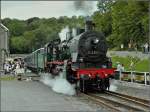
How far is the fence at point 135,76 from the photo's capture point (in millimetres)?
24328

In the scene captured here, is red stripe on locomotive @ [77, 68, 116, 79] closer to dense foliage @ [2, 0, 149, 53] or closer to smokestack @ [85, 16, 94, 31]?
smokestack @ [85, 16, 94, 31]

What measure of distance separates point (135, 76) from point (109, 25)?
68.7 metres

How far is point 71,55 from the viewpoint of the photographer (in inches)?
952

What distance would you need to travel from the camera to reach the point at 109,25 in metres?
94.7

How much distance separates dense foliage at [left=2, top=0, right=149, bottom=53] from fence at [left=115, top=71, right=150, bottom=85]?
13.1 feet

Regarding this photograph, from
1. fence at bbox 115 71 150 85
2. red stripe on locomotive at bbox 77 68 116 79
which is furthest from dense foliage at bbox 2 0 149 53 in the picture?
red stripe on locomotive at bbox 77 68 116 79

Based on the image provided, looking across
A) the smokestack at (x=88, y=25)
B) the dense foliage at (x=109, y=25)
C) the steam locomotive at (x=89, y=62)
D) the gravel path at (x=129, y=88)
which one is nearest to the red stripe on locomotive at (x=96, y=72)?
the steam locomotive at (x=89, y=62)

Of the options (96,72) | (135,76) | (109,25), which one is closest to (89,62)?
(96,72)

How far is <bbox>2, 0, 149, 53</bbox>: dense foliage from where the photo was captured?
48569mm

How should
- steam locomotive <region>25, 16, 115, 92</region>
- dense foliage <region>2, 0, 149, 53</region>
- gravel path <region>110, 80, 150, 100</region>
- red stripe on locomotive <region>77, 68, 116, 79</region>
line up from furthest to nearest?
1. dense foliage <region>2, 0, 149, 53</region>
2. gravel path <region>110, 80, 150, 100</region>
3. steam locomotive <region>25, 16, 115, 92</region>
4. red stripe on locomotive <region>77, 68, 116, 79</region>

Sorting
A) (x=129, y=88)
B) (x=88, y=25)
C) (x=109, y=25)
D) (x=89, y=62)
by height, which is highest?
(x=109, y=25)

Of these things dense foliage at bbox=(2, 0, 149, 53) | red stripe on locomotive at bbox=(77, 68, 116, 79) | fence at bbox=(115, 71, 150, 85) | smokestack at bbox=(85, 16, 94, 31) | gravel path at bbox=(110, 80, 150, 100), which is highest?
dense foliage at bbox=(2, 0, 149, 53)

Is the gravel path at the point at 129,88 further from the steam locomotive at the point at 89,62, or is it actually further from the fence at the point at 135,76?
the steam locomotive at the point at 89,62

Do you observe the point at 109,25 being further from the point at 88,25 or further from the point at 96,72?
the point at 96,72
